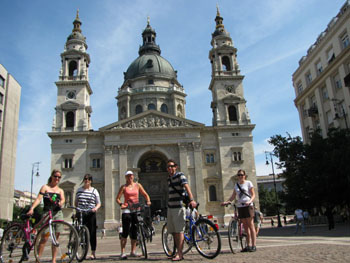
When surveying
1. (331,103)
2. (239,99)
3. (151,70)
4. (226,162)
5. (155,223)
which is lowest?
(155,223)

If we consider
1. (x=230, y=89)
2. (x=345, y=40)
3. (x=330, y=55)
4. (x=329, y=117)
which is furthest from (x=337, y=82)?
(x=230, y=89)

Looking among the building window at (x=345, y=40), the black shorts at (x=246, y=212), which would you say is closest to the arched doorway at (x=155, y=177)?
the building window at (x=345, y=40)

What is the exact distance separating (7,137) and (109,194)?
14515mm

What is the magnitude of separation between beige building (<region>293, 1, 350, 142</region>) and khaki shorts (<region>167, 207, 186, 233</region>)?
27.2 m

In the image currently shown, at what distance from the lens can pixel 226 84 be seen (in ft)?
154

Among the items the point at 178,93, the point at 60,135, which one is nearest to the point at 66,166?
the point at 60,135

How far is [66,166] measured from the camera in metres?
42.2

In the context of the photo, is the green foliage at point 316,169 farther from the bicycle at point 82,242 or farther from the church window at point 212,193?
the bicycle at point 82,242

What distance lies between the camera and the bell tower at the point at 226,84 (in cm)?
4531

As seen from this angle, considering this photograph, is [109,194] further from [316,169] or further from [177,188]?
[177,188]

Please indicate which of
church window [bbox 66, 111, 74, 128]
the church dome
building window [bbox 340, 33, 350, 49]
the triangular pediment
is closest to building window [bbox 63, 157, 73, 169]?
church window [bbox 66, 111, 74, 128]

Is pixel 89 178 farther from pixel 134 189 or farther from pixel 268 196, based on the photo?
pixel 268 196

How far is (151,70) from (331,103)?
3148 cm

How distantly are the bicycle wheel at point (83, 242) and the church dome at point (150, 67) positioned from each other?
50.4m
